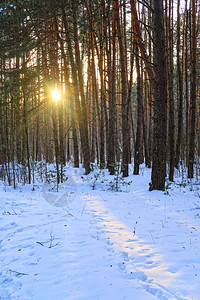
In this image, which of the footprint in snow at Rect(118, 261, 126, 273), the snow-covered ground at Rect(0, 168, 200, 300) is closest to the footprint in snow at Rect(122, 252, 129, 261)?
the snow-covered ground at Rect(0, 168, 200, 300)

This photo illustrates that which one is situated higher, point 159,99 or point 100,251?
point 159,99

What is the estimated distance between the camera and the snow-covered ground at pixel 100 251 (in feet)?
→ 6.80

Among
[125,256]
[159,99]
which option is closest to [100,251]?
[125,256]

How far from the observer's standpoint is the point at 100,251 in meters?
2.88

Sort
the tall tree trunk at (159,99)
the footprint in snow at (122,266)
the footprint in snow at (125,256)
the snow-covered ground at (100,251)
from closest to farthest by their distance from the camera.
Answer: the snow-covered ground at (100,251), the footprint in snow at (122,266), the footprint in snow at (125,256), the tall tree trunk at (159,99)

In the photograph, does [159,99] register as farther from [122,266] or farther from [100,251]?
[122,266]

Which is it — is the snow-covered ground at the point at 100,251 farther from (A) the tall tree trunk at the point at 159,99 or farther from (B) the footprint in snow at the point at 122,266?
(A) the tall tree trunk at the point at 159,99

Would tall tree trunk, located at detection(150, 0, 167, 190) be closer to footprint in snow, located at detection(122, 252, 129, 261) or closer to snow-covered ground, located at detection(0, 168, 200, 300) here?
snow-covered ground, located at detection(0, 168, 200, 300)

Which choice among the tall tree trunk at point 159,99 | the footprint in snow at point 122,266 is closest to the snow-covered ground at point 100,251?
the footprint in snow at point 122,266

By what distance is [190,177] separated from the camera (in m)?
9.87

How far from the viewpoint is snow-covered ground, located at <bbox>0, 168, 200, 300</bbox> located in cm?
207

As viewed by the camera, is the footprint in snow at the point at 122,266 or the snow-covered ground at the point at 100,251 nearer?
the snow-covered ground at the point at 100,251

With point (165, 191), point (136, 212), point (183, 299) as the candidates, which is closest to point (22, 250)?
point (183, 299)

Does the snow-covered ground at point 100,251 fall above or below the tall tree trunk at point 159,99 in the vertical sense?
below
